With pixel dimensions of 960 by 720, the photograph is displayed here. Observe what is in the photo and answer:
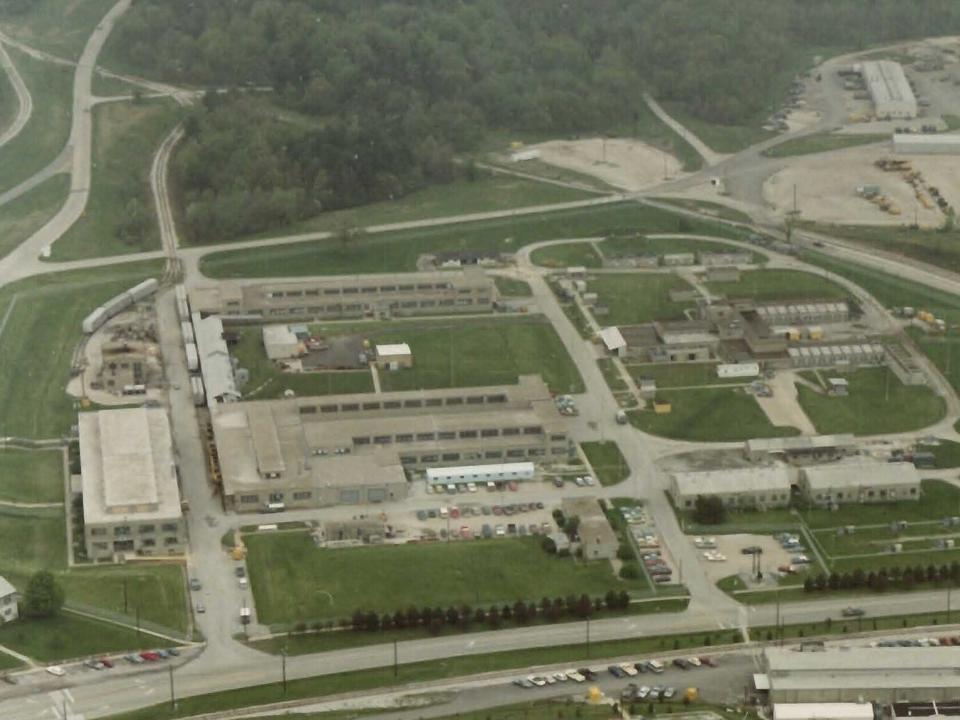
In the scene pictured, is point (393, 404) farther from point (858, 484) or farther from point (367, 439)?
point (858, 484)

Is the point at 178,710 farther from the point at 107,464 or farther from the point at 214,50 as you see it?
the point at 214,50

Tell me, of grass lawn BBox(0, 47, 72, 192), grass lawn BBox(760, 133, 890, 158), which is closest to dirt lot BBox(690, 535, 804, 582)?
grass lawn BBox(760, 133, 890, 158)

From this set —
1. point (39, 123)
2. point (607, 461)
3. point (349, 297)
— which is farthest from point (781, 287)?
point (39, 123)

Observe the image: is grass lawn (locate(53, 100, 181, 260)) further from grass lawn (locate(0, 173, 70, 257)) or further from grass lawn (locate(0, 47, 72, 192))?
grass lawn (locate(0, 47, 72, 192))

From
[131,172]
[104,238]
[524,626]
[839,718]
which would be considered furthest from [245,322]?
[839,718]

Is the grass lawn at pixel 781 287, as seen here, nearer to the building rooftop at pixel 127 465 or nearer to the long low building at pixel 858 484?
the long low building at pixel 858 484

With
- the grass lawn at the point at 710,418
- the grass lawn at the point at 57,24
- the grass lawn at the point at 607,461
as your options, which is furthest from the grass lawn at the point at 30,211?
the grass lawn at the point at 710,418
